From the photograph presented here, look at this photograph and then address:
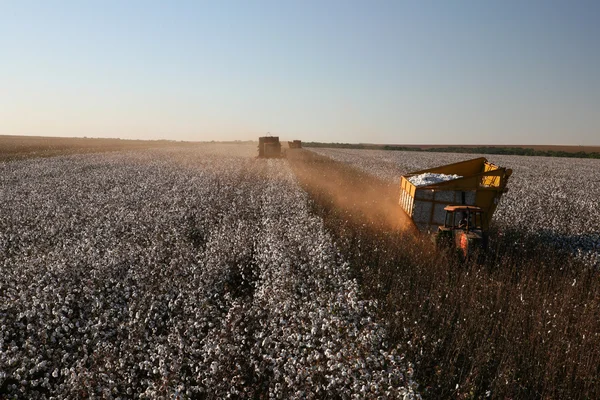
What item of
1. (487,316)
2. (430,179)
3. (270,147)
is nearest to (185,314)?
(487,316)

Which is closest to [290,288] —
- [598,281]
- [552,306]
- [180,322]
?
[180,322]

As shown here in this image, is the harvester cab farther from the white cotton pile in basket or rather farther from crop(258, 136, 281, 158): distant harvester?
crop(258, 136, 281, 158): distant harvester

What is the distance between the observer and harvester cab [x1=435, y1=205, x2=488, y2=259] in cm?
893

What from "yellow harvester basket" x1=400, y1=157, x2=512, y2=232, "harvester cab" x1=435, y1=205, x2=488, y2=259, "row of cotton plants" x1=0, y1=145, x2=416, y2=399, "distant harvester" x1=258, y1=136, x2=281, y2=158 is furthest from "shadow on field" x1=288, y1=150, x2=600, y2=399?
"distant harvester" x1=258, y1=136, x2=281, y2=158

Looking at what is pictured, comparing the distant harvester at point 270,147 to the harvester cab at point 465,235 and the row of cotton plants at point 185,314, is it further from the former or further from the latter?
the harvester cab at point 465,235

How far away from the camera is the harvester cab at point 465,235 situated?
8.93m

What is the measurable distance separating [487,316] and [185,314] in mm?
5200

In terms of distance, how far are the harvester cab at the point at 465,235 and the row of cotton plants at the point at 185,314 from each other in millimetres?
2781

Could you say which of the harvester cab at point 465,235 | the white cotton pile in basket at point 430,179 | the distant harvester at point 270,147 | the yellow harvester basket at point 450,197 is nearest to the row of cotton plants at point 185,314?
the harvester cab at point 465,235

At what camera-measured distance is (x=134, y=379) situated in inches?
218

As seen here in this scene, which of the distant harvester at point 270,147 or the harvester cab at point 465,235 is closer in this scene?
the harvester cab at point 465,235

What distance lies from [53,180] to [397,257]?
23.2 m

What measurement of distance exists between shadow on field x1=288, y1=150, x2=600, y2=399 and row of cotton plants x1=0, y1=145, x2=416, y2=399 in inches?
24.1

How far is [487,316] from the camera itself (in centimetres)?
681
